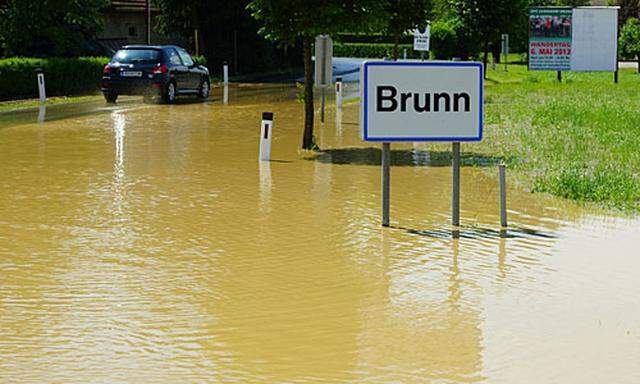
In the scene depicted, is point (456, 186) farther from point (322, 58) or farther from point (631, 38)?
point (631, 38)

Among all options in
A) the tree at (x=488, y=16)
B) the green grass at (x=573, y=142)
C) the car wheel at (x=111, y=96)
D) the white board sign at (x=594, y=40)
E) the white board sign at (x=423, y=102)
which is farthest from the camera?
the white board sign at (x=594, y=40)

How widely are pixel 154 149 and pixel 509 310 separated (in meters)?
12.1

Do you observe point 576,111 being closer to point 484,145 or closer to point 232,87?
point 484,145

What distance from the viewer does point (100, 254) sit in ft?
34.8

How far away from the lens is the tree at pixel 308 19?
63.1ft

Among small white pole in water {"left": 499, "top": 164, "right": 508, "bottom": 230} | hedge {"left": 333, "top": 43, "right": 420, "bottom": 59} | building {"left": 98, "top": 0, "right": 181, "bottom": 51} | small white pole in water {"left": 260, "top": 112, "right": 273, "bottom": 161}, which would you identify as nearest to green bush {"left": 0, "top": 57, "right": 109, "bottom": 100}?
building {"left": 98, "top": 0, "right": 181, "bottom": 51}

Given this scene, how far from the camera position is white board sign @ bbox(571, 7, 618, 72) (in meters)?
50.2

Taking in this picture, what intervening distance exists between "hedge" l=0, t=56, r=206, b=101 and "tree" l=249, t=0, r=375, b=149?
16.1 metres

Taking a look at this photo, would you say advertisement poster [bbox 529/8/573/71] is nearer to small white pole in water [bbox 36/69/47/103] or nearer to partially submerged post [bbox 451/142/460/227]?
small white pole in water [bbox 36/69/47/103]

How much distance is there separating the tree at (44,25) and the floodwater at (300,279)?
22.7 metres

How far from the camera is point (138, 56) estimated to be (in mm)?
32250

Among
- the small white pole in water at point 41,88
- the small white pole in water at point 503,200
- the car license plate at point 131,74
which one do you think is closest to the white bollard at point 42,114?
the small white pole in water at point 41,88

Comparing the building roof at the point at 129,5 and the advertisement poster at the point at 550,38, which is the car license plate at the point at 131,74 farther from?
the building roof at the point at 129,5

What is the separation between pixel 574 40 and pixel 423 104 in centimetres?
4009
